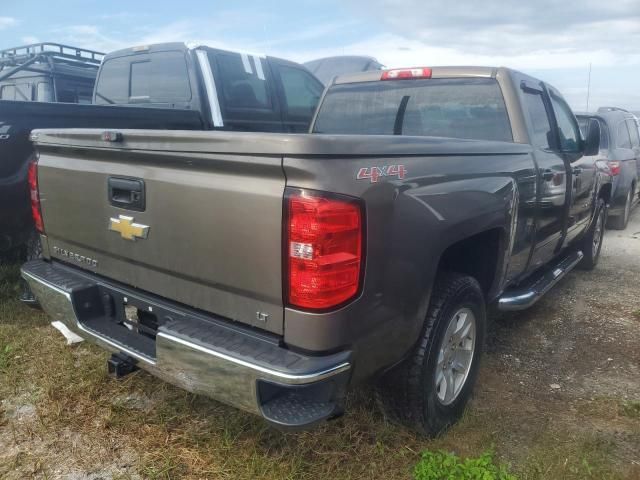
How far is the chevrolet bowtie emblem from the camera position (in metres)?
2.43

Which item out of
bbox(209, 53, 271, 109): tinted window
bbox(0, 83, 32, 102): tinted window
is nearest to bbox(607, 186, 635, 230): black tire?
bbox(209, 53, 271, 109): tinted window

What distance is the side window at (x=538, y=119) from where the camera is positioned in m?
3.68

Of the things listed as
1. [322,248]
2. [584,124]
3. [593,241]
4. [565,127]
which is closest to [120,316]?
[322,248]

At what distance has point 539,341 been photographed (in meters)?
4.07

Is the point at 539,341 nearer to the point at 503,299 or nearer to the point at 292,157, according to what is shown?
the point at 503,299

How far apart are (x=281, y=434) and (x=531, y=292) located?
6.42 feet

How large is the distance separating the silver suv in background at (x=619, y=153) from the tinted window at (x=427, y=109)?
13.8 feet

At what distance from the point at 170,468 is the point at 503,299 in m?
2.17

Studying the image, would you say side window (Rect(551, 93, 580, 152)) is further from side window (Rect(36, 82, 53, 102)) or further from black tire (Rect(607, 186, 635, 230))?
side window (Rect(36, 82, 53, 102))

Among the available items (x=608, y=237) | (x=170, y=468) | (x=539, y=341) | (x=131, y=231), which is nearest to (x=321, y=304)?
(x=131, y=231)

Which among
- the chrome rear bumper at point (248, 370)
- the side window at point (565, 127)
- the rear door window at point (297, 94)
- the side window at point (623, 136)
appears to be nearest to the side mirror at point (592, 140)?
the side window at point (565, 127)

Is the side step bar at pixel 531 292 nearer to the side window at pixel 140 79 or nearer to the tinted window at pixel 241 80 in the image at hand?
the tinted window at pixel 241 80

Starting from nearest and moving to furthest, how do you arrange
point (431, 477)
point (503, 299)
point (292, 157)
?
point (292, 157)
point (431, 477)
point (503, 299)

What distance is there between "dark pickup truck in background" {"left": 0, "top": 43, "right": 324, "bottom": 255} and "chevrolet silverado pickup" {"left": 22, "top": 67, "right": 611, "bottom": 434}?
3.63ft
